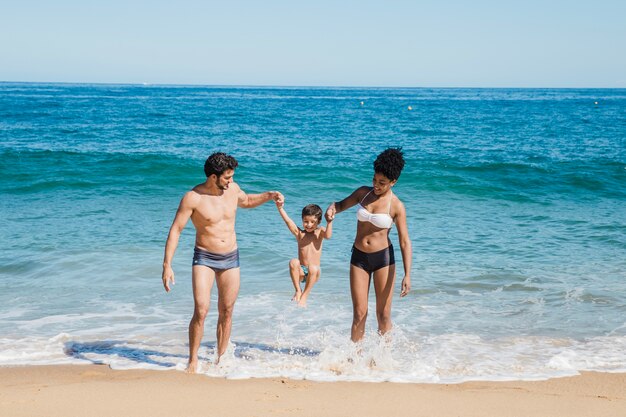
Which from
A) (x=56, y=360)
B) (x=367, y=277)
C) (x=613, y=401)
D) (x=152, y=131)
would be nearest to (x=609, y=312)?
(x=613, y=401)

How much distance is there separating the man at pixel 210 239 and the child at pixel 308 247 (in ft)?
3.24

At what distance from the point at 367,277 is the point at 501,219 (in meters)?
8.99

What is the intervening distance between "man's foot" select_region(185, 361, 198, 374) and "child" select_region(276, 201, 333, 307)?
1402 mm

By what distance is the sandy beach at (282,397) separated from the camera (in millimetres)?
4898

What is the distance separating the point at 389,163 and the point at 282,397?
2.09 m

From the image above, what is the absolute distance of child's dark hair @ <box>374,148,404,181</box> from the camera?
18.8ft

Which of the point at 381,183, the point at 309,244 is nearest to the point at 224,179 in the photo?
the point at 381,183

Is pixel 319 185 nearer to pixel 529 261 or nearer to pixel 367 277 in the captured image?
pixel 529 261

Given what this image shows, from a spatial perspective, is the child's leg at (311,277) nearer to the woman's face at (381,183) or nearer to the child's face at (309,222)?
the child's face at (309,222)

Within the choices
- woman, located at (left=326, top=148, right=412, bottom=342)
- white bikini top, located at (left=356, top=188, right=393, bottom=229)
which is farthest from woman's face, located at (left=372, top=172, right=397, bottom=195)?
white bikini top, located at (left=356, top=188, right=393, bottom=229)

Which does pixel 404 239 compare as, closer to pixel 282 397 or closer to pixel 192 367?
pixel 282 397

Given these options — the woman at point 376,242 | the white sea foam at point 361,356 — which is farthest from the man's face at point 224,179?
the white sea foam at point 361,356

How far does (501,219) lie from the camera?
14391 millimetres

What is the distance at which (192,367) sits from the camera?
6.04 metres
